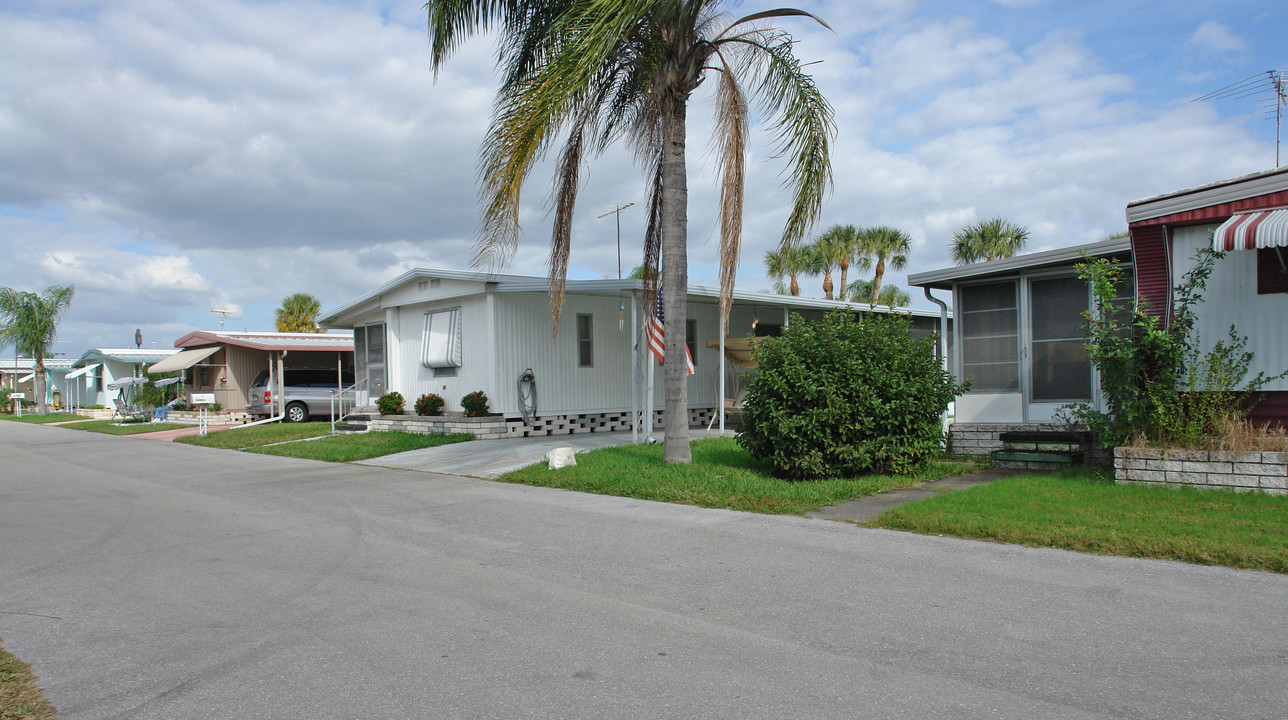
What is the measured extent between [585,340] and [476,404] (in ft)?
9.21

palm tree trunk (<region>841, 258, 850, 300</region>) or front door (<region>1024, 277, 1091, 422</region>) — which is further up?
palm tree trunk (<region>841, 258, 850, 300</region>)

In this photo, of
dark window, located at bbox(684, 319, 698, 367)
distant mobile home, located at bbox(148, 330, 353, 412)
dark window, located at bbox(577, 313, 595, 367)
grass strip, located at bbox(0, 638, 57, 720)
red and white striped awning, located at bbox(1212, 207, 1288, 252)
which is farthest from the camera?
distant mobile home, located at bbox(148, 330, 353, 412)

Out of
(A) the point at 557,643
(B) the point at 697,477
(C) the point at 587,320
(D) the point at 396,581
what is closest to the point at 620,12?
(B) the point at 697,477

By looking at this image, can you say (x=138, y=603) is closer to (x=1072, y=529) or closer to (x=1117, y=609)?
(x=1117, y=609)

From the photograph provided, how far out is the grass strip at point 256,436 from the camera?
59.8 feet

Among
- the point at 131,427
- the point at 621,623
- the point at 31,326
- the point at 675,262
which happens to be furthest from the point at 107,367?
the point at 621,623

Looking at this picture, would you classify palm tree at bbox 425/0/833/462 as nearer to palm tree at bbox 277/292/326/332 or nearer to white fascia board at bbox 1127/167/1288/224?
white fascia board at bbox 1127/167/1288/224

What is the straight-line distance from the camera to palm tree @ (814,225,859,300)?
120ft

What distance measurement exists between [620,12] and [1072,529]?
21.5ft

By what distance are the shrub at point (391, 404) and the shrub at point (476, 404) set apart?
2.79 m

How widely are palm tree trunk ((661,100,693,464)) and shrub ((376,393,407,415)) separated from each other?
9.81 metres

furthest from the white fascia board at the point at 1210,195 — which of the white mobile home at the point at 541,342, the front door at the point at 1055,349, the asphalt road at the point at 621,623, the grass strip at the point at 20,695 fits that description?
the grass strip at the point at 20,695

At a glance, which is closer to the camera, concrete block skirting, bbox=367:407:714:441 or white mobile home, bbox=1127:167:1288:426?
white mobile home, bbox=1127:167:1288:426

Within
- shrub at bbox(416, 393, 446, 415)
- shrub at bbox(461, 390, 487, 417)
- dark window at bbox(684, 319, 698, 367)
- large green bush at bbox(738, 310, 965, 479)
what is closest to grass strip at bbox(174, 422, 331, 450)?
shrub at bbox(416, 393, 446, 415)
